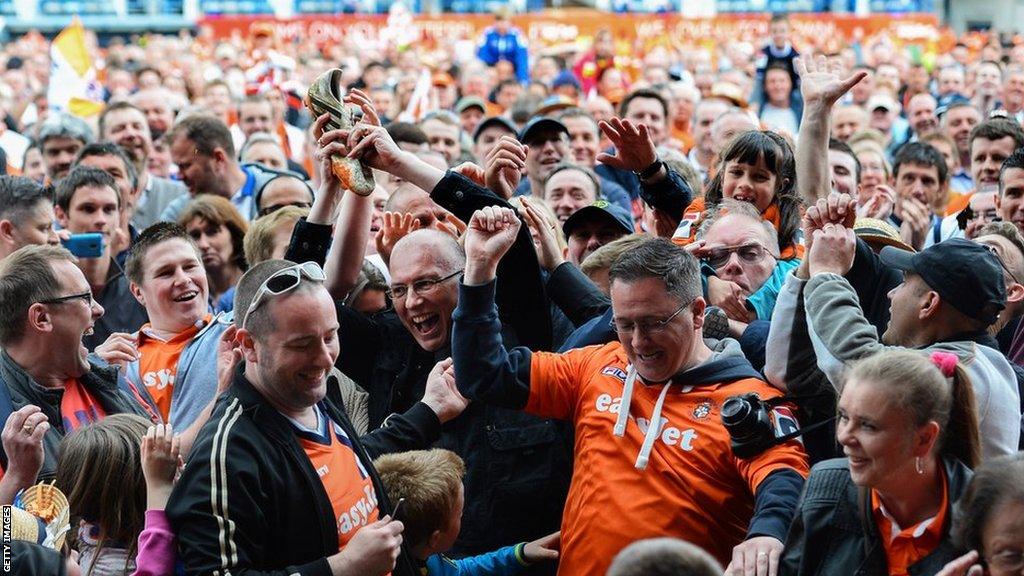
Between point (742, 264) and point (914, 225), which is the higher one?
point (742, 264)

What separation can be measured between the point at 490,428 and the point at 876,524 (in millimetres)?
1513

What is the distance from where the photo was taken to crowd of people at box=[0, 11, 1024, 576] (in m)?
3.24

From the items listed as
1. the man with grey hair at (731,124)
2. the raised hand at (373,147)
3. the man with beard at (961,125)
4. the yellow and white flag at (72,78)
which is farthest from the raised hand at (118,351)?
the yellow and white flag at (72,78)

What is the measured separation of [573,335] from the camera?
452 centimetres

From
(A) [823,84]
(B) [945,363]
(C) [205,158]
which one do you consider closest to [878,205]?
(A) [823,84]

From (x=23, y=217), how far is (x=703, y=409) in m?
3.68

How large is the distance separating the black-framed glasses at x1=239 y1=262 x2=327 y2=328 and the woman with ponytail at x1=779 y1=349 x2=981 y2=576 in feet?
4.56

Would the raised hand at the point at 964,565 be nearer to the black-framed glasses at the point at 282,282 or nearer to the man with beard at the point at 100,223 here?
the black-framed glasses at the point at 282,282

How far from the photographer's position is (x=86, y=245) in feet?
20.3

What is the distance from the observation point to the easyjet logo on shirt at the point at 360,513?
135 inches

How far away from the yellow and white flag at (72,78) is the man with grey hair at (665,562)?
11.6 m

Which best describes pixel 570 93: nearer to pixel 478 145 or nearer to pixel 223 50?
pixel 478 145

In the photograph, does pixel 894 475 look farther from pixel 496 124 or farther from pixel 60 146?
pixel 496 124

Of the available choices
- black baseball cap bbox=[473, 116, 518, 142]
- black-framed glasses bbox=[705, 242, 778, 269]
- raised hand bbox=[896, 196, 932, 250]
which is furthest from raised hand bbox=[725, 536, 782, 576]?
black baseball cap bbox=[473, 116, 518, 142]
